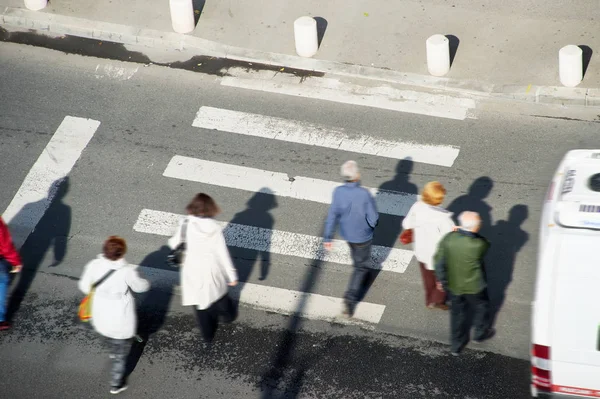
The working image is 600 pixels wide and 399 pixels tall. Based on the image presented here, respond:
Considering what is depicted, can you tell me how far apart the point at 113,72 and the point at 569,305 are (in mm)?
8392

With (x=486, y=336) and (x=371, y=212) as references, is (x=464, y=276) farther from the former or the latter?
(x=371, y=212)

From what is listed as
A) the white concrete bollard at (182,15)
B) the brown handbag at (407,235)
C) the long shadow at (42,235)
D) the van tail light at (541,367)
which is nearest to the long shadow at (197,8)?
the white concrete bollard at (182,15)

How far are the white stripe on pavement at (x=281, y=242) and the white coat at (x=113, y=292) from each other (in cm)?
234

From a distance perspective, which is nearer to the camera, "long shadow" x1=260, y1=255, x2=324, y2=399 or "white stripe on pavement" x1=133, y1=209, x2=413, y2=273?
"long shadow" x1=260, y1=255, x2=324, y2=399

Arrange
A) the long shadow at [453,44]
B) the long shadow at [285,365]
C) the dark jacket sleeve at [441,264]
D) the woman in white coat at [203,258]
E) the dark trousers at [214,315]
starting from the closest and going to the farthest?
1. the dark jacket sleeve at [441,264]
2. the woman in white coat at [203,258]
3. the long shadow at [285,365]
4. the dark trousers at [214,315]
5. the long shadow at [453,44]

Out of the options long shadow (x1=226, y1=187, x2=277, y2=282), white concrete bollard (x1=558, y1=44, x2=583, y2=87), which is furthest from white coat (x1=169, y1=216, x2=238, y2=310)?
white concrete bollard (x1=558, y1=44, x2=583, y2=87)

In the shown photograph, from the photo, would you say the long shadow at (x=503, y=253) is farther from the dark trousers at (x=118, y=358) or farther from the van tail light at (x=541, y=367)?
the dark trousers at (x=118, y=358)

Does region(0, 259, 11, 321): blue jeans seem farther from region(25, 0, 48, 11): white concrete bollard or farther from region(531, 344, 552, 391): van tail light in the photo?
region(25, 0, 48, 11): white concrete bollard

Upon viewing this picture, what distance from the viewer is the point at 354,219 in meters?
9.34

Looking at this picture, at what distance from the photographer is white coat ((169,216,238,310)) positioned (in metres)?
8.82

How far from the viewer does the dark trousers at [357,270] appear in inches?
380

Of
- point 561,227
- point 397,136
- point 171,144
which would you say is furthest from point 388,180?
point 561,227

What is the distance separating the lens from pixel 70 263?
10719 mm

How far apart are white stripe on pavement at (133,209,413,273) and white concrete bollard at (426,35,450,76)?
3635mm
